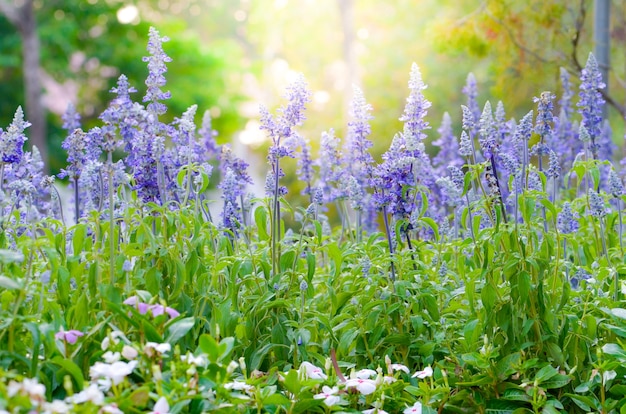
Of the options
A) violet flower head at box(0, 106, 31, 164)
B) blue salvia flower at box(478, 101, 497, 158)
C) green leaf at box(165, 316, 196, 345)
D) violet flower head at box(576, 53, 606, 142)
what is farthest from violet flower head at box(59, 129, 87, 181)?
violet flower head at box(576, 53, 606, 142)

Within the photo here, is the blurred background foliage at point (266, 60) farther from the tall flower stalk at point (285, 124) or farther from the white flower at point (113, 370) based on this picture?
the white flower at point (113, 370)

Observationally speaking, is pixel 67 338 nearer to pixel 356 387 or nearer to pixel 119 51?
pixel 356 387

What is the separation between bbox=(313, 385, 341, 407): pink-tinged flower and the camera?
2047mm

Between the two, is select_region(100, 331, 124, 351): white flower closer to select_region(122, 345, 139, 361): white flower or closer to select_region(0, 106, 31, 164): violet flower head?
select_region(122, 345, 139, 361): white flower

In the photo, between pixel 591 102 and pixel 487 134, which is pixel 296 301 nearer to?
pixel 487 134

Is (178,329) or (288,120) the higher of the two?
(288,120)

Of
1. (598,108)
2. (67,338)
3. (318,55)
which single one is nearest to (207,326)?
(67,338)

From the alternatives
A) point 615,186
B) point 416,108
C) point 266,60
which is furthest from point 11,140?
point 266,60

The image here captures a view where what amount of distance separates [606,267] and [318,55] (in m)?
17.5

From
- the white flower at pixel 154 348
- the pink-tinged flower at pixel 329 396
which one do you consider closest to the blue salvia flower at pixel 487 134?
the pink-tinged flower at pixel 329 396

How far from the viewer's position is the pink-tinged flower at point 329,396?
2.05m

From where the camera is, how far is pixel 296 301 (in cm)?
257

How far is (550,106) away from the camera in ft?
9.01

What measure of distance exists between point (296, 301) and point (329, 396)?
1.76 feet
